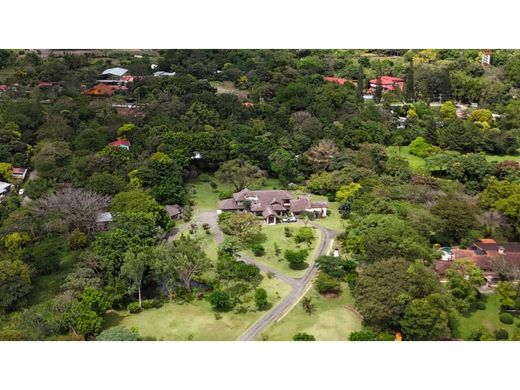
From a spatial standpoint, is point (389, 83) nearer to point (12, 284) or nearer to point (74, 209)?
point (74, 209)

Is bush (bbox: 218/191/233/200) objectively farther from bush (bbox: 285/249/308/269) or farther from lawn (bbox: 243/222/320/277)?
bush (bbox: 285/249/308/269)

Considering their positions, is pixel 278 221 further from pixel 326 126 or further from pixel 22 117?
pixel 22 117

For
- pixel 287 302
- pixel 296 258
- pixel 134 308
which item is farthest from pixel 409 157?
pixel 134 308

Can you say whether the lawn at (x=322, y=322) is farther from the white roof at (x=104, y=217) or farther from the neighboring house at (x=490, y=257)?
the white roof at (x=104, y=217)

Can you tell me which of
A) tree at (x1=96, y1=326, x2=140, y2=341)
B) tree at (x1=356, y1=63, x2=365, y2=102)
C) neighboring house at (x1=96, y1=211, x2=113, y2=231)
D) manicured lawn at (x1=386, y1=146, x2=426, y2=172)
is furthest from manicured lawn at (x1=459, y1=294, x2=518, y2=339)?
tree at (x1=356, y1=63, x2=365, y2=102)

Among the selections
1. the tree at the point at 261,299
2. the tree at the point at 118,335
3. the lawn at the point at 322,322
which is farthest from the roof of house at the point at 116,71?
the tree at the point at 118,335
